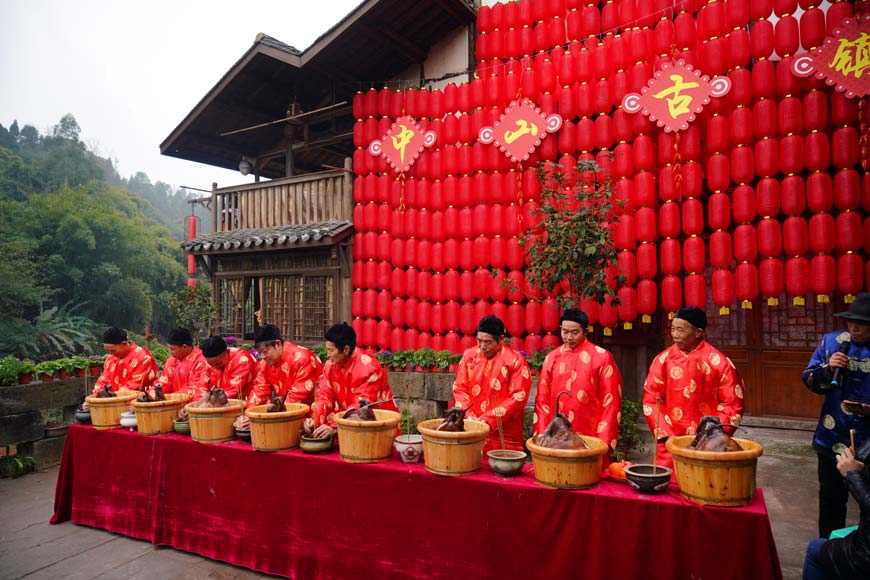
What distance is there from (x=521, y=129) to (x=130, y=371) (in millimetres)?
6244

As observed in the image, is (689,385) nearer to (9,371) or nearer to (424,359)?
(424,359)

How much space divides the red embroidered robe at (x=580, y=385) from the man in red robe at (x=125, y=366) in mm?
4474

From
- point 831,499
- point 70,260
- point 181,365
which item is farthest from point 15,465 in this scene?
point 70,260

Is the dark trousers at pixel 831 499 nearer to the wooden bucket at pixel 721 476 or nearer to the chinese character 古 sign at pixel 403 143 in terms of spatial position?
the wooden bucket at pixel 721 476

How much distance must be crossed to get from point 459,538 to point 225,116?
1086cm

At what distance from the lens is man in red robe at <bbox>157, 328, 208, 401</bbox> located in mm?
5566

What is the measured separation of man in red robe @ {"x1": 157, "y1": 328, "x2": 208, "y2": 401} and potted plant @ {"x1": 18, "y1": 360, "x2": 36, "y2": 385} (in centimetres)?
239

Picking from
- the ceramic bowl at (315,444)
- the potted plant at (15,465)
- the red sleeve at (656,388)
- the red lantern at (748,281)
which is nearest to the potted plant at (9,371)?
the potted plant at (15,465)

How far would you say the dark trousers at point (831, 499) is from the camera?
3.39 metres

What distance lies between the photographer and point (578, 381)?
4.03 metres

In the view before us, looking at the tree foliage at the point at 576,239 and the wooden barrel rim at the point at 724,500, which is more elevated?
the tree foliage at the point at 576,239

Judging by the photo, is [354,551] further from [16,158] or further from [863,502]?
[16,158]

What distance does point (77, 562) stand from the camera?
13.2 feet

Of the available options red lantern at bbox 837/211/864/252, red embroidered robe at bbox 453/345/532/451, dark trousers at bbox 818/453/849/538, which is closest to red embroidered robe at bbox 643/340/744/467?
dark trousers at bbox 818/453/849/538
